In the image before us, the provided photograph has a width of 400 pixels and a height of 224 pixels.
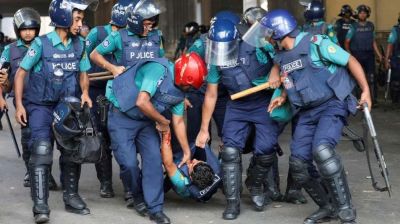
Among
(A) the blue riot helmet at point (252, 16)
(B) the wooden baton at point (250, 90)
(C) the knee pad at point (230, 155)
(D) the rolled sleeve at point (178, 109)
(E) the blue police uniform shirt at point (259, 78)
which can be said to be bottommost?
(C) the knee pad at point (230, 155)

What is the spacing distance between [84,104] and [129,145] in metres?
0.54

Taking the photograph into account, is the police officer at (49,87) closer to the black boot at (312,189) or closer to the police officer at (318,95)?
the police officer at (318,95)

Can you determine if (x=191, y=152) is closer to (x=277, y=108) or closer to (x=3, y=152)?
(x=277, y=108)

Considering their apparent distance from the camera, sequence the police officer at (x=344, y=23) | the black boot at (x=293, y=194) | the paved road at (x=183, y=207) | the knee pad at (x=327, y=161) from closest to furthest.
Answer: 1. the knee pad at (x=327, y=161)
2. the paved road at (x=183, y=207)
3. the black boot at (x=293, y=194)
4. the police officer at (x=344, y=23)

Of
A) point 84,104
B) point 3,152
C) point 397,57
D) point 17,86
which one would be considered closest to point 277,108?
point 84,104

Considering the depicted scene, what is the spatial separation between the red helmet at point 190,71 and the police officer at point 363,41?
8.00m

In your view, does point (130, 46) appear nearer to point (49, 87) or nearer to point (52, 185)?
point (49, 87)

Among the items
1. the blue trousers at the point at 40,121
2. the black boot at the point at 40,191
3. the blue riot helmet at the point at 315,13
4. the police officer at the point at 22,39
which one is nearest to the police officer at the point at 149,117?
the blue trousers at the point at 40,121

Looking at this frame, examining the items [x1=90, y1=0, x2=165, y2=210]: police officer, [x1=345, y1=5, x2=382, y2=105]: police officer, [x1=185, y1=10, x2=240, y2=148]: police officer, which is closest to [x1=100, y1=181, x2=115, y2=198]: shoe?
[x1=90, y1=0, x2=165, y2=210]: police officer

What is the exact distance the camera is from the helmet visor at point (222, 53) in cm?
655

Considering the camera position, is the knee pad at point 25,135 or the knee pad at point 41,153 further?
the knee pad at point 25,135

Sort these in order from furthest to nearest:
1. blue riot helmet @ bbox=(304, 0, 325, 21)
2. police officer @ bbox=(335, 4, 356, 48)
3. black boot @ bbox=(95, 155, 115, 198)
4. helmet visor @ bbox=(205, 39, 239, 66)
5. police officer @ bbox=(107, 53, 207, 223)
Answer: police officer @ bbox=(335, 4, 356, 48), blue riot helmet @ bbox=(304, 0, 325, 21), black boot @ bbox=(95, 155, 115, 198), helmet visor @ bbox=(205, 39, 239, 66), police officer @ bbox=(107, 53, 207, 223)

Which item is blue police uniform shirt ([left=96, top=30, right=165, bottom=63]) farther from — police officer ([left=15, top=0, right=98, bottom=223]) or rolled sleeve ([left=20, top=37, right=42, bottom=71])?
rolled sleeve ([left=20, top=37, right=42, bottom=71])

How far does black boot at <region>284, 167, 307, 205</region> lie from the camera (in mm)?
7125
